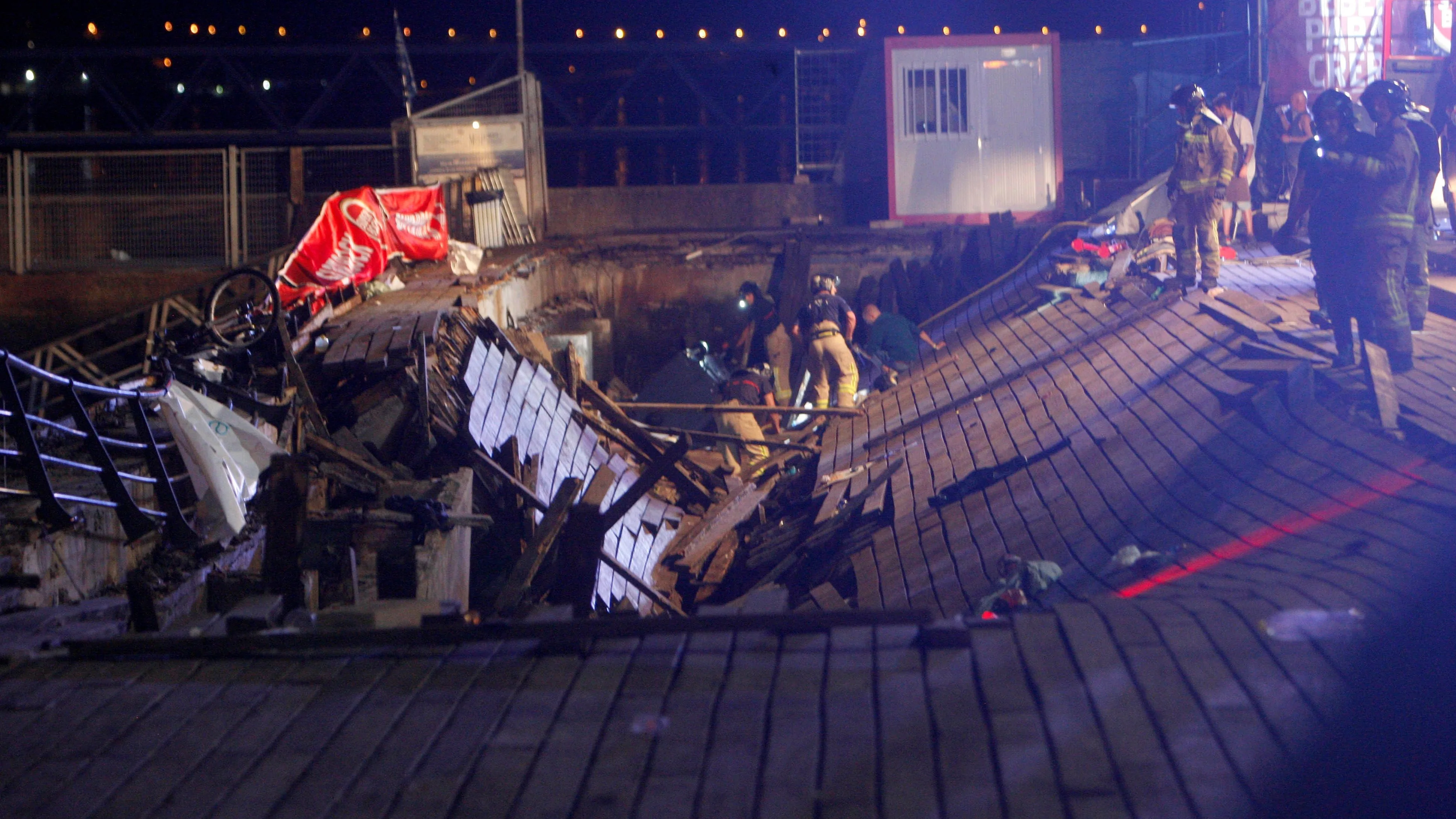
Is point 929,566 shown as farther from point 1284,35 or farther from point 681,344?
point 1284,35

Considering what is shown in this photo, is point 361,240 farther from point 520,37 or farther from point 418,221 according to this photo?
point 520,37

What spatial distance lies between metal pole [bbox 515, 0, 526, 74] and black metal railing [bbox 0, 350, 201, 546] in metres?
13.7

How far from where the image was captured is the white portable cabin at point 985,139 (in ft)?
62.7

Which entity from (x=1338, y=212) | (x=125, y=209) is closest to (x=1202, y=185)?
(x=1338, y=212)

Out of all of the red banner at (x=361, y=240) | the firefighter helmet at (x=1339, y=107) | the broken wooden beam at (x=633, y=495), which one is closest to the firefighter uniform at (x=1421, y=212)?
the firefighter helmet at (x=1339, y=107)

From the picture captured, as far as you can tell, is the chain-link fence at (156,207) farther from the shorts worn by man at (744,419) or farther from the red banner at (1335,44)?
the red banner at (1335,44)

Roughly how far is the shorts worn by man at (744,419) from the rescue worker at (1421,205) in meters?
6.08

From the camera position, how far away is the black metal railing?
5.37 meters

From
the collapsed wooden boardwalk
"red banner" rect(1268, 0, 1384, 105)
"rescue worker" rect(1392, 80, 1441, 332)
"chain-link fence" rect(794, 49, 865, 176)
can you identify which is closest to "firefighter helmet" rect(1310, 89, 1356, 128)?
"rescue worker" rect(1392, 80, 1441, 332)

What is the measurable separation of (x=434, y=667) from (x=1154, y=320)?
918 centimetres

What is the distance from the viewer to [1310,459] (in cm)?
641

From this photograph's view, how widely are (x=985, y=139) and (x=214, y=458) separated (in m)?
15.3

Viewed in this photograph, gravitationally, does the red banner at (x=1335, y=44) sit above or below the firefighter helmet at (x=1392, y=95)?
above

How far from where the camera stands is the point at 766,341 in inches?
658
